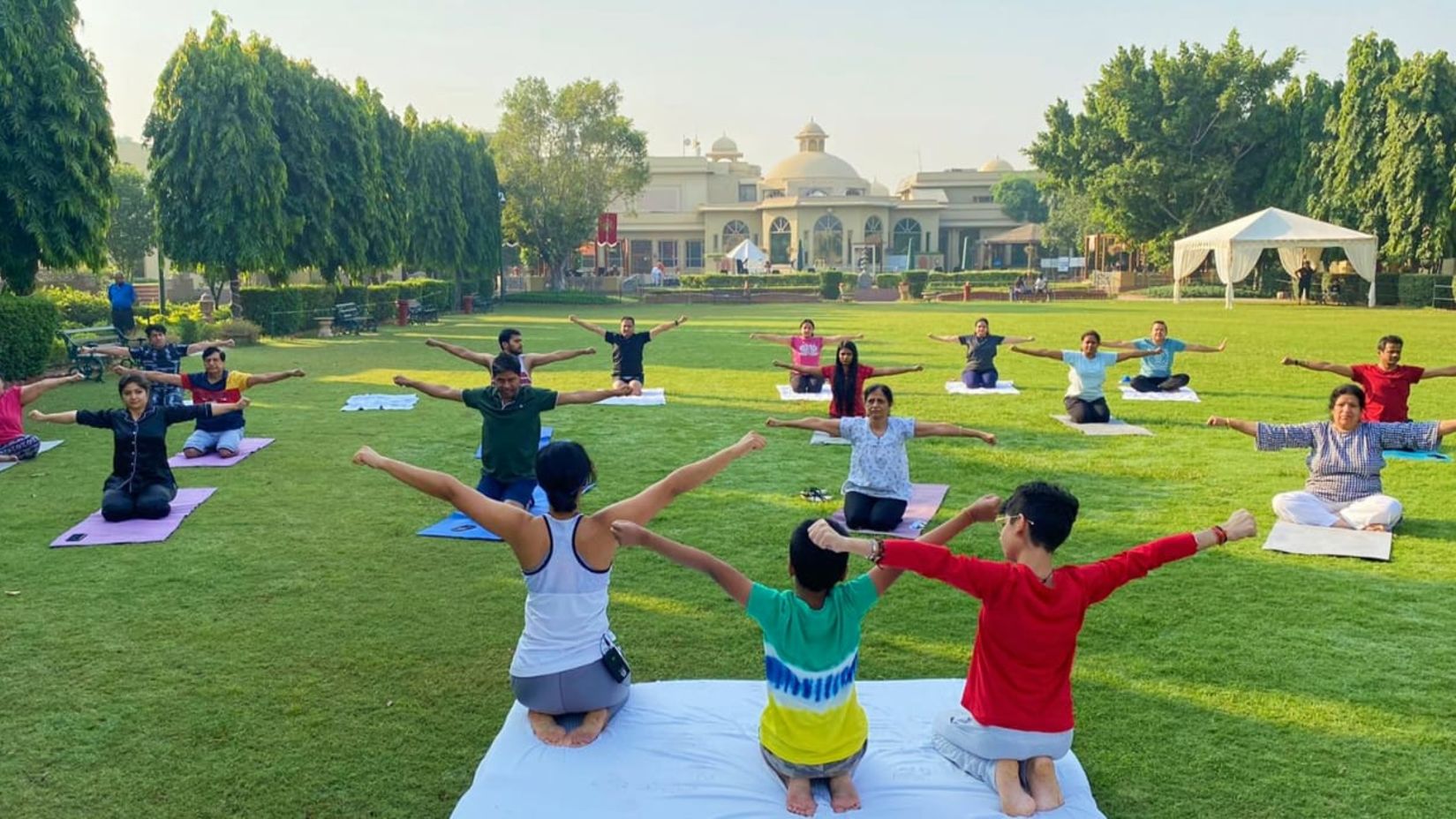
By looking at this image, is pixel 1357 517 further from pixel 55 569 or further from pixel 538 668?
pixel 55 569

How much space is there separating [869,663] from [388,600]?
312 cm

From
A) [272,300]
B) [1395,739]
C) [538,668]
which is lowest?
[1395,739]

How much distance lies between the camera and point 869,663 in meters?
5.62

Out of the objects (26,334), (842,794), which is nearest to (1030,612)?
(842,794)

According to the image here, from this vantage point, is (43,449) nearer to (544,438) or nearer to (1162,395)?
(544,438)

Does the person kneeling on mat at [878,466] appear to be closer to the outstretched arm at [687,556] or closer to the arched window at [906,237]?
the outstretched arm at [687,556]

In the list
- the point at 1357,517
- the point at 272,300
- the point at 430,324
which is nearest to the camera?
the point at 1357,517

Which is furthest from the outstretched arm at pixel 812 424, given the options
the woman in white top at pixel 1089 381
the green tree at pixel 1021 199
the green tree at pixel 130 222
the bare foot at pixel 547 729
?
the green tree at pixel 1021 199

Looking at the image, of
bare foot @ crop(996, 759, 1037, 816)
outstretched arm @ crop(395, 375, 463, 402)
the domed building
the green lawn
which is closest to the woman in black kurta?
the green lawn

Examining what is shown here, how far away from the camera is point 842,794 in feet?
13.3

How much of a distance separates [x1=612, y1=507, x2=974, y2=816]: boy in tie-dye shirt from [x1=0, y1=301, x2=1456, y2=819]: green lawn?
1137mm

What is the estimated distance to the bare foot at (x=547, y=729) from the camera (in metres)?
4.53

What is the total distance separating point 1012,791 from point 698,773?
4.08ft

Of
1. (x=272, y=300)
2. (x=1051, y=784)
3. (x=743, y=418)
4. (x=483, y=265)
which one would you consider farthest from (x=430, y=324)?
(x=1051, y=784)
